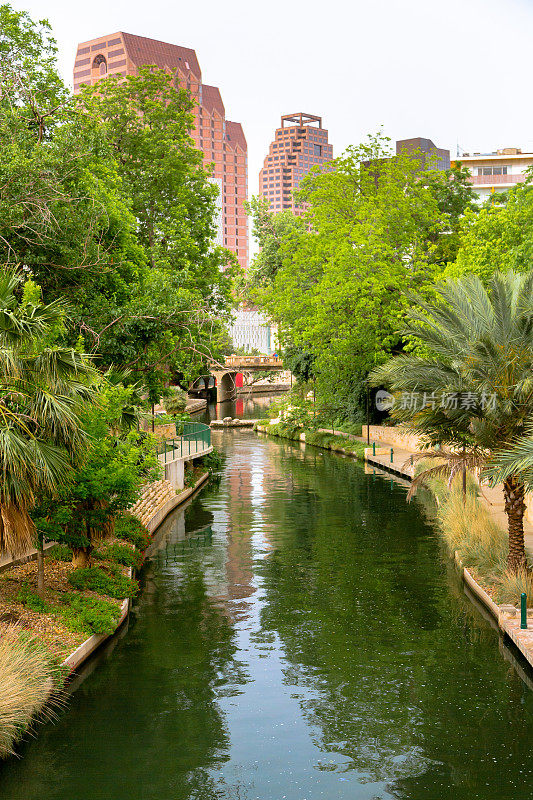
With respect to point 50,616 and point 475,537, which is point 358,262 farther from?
point 50,616

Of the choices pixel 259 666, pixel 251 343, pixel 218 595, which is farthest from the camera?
pixel 251 343

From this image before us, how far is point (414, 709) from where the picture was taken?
14094 mm

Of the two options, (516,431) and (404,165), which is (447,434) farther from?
(404,165)

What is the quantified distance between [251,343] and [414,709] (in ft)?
459

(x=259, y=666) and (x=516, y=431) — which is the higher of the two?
(x=516, y=431)

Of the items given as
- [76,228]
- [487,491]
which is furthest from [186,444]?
[76,228]

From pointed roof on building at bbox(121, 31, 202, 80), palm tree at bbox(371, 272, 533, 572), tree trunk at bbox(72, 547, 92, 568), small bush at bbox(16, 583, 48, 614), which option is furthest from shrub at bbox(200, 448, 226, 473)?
pointed roof on building at bbox(121, 31, 202, 80)

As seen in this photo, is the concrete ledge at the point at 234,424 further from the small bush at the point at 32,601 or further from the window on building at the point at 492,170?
the small bush at the point at 32,601

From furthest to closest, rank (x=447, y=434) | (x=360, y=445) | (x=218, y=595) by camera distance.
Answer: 1. (x=360, y=445)
2. (x=218, y=595)
3. (x=447, y=434)

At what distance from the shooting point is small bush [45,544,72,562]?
21.2 meters

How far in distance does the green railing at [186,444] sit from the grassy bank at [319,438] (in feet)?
35.1

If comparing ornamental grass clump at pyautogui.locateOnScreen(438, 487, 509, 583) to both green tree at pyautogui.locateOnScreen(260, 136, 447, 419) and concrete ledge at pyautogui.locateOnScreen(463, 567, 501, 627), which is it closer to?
concrete ledge at pyautogui.locateOnScreen(463, 567, 501, 627)

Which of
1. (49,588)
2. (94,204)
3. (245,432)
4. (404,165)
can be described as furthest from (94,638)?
(245,432)

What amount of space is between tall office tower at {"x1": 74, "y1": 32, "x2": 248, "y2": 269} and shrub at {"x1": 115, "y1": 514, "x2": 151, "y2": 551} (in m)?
161
